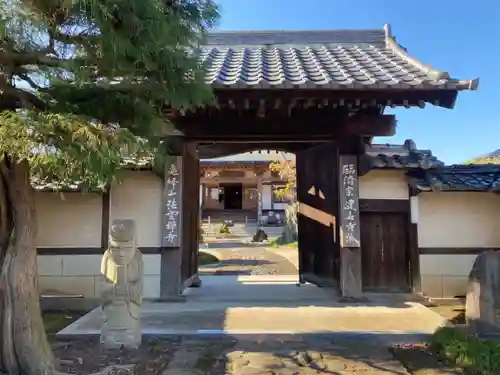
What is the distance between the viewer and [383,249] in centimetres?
709

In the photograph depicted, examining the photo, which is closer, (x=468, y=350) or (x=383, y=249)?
(x=468, y=350)

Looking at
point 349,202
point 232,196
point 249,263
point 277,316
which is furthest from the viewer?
point 232,196

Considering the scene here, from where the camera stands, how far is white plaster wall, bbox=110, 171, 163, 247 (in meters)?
6.78

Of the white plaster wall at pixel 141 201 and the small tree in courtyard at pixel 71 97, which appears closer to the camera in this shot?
the small tree in courtyard at pixel 71 97

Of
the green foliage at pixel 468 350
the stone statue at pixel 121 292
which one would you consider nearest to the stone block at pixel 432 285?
the green foliage at pixel 468 350

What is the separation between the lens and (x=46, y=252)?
6805 millimetres

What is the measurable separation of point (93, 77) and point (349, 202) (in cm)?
474

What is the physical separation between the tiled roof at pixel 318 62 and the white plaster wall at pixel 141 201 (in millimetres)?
2176

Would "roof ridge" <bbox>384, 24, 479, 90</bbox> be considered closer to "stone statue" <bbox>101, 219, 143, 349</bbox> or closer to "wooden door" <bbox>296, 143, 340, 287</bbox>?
"wooden door" <bbox>296, 143, 340, 287</bbox>

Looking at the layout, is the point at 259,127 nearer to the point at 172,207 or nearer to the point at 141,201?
the point at 172,207

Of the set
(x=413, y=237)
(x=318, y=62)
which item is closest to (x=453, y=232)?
(x=413, y=237)

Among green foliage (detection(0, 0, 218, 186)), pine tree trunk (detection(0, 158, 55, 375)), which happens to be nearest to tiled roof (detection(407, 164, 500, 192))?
green foliage (detection(0, 0, 218, 186))

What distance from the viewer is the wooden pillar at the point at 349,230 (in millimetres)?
6516

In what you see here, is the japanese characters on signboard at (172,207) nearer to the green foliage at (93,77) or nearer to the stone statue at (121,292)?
the stone statue at (121,292)
